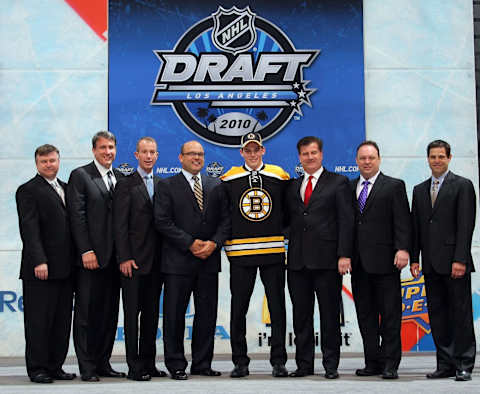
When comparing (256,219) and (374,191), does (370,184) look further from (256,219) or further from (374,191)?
(256,219)

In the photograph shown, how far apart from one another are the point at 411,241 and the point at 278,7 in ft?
11.2

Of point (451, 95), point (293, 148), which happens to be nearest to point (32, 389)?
point (293, 148)

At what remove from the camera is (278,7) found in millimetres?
7316

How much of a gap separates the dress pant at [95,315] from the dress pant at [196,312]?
1.32 feet

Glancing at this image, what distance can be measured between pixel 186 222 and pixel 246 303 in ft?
2.35

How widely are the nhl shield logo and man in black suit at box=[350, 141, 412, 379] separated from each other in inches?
107

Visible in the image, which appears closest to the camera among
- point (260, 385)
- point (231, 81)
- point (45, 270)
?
point (260, 385)

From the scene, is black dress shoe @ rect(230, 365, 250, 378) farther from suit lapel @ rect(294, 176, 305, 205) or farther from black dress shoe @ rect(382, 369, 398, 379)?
suit lapel @ rect(294, 176, 305, 205)

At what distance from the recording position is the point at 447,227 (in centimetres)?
488

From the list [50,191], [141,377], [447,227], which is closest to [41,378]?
[141,377]

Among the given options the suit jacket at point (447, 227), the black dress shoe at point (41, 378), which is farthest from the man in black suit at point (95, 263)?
the suit jacket at point (447, 227)

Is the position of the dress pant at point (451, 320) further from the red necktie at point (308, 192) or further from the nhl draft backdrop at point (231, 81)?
the nhl draft backdrop at point (231, 81)

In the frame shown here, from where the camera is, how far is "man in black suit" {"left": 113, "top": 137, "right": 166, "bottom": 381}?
16.0 feet

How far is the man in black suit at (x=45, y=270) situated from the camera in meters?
4.82
